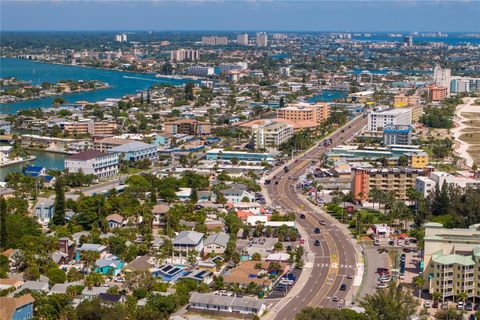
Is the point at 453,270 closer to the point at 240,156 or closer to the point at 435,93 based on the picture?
the point at 240,156

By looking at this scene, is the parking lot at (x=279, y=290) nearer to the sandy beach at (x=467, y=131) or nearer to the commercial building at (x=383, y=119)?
the sandy beach at (x=467, y=131)

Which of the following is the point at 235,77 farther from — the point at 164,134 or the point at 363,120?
the point at 164,134

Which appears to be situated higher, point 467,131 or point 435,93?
point 435,93

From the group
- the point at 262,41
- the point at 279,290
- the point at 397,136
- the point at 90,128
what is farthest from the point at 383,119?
the point at 262,41

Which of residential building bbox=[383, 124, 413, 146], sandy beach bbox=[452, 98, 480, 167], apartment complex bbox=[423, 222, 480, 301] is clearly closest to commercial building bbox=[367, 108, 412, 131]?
sandy beach bbox=[452, 98, 480, 167]

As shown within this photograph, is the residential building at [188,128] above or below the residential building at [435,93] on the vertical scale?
below

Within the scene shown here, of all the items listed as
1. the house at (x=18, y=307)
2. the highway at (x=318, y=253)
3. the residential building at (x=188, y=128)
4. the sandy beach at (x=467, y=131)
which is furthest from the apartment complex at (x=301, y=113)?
the house at (x=18, y=307)

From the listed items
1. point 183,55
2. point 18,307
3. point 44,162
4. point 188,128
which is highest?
point 183,55
